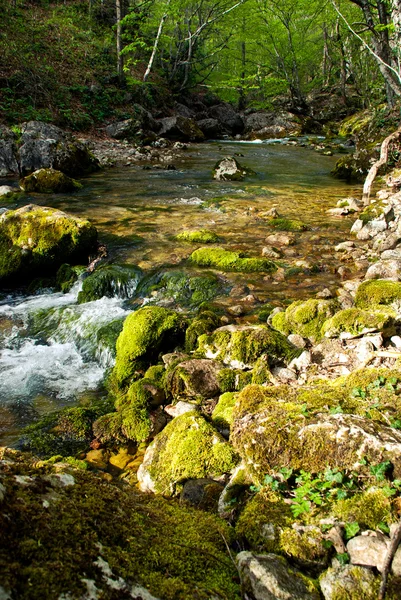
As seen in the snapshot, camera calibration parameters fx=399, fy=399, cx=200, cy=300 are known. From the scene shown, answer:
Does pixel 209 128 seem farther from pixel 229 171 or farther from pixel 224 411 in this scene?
pixel 224 411

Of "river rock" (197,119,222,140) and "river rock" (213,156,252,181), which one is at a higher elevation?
"river rock" (197,119,222,140)

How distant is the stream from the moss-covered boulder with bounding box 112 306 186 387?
0.48m

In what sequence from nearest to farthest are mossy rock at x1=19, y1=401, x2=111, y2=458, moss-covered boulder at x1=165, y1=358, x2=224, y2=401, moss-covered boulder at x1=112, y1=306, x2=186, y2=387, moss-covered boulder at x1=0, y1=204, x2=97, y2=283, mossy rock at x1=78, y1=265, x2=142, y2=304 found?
1. mossy rock at x1=19, y1=401, x2=111, y2=458
2. moss-covered boulder at x1=165, y1=358, x2=224, y2=401
3. moss-covered boulder at x1=112, y1=306, x2=186, y2=387
4. mossy rock at x1=78, y1=265, x2=142, y2=304
5. moss-covered boulder at x1=0, y1=204, x2=97, y2=283

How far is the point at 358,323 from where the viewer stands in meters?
4.39

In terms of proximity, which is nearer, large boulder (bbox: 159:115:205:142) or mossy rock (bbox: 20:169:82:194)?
mossy rock (bbox: 20:169:82:194)

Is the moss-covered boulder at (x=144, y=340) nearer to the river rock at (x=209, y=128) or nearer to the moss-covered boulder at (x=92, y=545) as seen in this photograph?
the moss-covered boulder at (x=92, y=545)

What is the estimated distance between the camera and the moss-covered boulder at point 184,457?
123 inches

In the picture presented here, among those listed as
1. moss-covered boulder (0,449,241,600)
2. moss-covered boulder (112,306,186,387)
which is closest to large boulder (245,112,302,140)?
moss-covered boulder (112,306,186,387)

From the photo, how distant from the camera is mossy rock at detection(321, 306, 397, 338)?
4227 mm

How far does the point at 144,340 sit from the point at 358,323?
2638 mm

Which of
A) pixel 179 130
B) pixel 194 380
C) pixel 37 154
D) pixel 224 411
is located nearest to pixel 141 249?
pixel 194 380

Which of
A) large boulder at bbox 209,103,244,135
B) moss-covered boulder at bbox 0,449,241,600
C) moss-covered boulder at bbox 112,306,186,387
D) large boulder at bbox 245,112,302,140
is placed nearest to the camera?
moss-covered boulder at bbox 0,449,241,600

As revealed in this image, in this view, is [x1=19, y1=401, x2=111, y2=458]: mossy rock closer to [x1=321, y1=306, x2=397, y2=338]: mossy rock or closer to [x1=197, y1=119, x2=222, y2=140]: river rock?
[x1=321, y1=306, x2=397, y2=338]: mossy rock

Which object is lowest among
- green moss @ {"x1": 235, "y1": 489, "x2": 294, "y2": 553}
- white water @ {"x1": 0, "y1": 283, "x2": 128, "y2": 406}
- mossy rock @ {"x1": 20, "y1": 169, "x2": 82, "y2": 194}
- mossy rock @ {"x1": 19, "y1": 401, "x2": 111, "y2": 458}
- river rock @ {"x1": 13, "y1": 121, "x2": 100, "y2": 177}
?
mossy rock @ {"x1": 19, "y1": 401, "x2": 111, "y2": 458}
